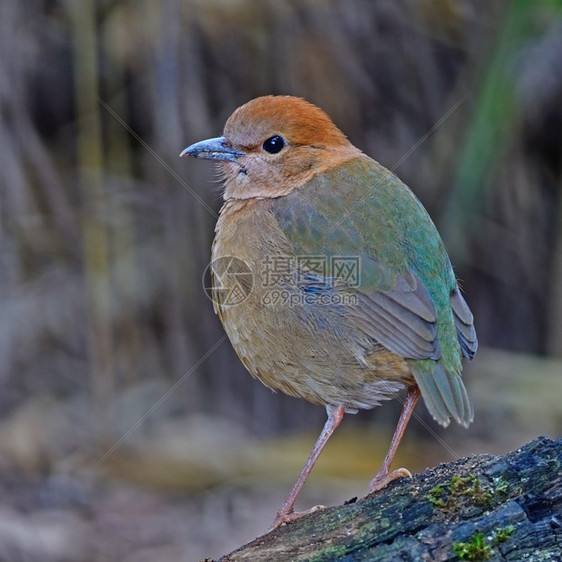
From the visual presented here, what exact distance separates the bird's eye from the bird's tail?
4.40 ft

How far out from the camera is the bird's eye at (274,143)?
4508 mm

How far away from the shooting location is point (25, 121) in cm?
671

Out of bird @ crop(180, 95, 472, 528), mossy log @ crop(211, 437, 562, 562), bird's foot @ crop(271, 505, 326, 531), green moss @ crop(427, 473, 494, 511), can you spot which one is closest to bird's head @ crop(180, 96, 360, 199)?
bird @ crop(180, 95, 472, 528)

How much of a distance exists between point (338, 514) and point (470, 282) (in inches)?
162

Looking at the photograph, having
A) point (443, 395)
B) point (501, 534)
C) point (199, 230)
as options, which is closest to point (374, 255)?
point (443, 395)

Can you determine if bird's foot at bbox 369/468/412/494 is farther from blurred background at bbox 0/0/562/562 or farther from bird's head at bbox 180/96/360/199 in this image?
blurred background at bbox 0/0/562/562

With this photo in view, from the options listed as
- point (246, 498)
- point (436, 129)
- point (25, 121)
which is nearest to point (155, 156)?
point (25, 121)

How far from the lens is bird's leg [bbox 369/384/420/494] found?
11.9ft

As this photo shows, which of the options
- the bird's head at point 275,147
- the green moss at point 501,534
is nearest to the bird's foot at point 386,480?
the green moss at point 501,534

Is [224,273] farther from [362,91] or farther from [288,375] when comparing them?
[362,91]

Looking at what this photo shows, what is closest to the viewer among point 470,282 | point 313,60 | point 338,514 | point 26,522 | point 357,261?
point 338,514

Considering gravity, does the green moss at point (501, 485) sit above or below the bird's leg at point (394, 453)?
above

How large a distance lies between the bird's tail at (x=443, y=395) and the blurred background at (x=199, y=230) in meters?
2.50

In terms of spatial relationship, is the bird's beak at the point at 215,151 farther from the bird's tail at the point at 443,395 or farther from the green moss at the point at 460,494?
the green moss at the point at 460,494
